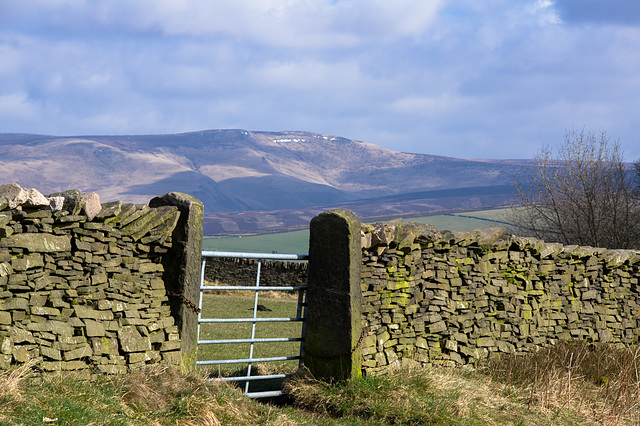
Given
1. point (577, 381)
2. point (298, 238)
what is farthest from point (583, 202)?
point (298, 238)

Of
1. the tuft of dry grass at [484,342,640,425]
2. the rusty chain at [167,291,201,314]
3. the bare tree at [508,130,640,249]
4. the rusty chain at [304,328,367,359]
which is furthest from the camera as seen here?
the bare tree at [508,130,640,249]

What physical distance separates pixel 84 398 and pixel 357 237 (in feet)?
11.0

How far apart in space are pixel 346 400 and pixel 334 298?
1.13 m

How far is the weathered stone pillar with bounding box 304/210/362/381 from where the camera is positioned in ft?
21.6

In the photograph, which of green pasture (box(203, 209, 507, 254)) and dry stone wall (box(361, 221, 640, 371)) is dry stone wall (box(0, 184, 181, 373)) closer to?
A: dry stone wall (box(361, 221, 640, 371))

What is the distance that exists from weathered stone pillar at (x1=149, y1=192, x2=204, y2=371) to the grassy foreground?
0.42 meters

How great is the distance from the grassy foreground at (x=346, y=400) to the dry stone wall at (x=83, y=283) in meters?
0.21

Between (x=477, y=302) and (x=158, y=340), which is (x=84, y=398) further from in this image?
(x=477, y=302)

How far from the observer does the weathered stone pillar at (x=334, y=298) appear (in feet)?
21.6

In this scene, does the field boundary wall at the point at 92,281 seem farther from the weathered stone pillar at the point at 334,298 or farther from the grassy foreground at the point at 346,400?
the weathered stone pillar at the point at 334,298

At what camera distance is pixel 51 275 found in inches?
199

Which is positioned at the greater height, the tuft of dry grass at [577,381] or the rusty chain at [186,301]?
the rusty chain at [186,301]

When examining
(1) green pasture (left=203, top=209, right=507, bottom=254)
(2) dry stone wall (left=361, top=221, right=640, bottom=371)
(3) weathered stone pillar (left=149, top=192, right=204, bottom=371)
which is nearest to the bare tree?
(2) dry stone wall (left=361, top=221, right=640, bottom=371)

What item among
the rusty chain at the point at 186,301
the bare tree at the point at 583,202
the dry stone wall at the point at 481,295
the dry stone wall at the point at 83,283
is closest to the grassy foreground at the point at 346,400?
the dry stone wall at the point at 83,283
